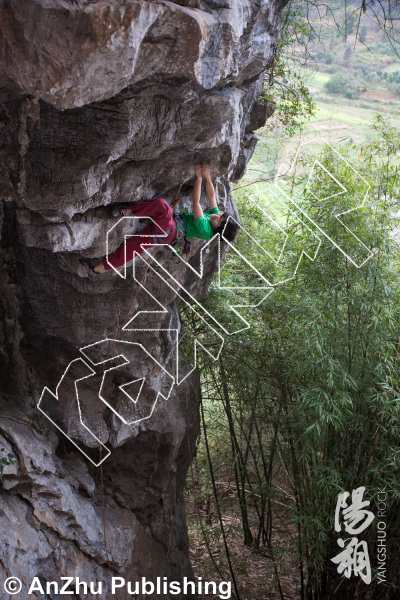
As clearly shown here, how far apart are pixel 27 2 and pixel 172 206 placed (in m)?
1.90

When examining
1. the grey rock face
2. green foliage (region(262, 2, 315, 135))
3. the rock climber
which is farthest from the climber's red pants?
green foliage (region(262, 2, 315, 135))

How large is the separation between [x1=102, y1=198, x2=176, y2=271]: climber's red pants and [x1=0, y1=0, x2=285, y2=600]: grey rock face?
10cm

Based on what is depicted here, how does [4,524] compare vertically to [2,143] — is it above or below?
below

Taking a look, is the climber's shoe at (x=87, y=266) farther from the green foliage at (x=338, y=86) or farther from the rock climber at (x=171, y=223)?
the green foliage at (x=338, y=86)

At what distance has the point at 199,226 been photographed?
3.68 meters

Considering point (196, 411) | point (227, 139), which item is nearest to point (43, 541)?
point (196, 411)

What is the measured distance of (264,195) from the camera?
26.2ft

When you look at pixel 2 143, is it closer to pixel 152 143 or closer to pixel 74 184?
pixel 74 184

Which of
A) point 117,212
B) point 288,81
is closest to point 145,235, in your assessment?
point 117,212

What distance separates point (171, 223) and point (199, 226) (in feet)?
0.69

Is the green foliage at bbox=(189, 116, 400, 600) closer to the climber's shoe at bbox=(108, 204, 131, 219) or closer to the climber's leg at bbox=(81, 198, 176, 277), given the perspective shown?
the climber's leg at bbox=(81, 198, 176, 277)

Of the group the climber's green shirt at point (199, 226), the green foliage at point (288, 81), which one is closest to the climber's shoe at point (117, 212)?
the climber's green shirt at point (199, 226)

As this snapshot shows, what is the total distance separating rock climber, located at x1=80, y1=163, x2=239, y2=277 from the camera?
3596 mm

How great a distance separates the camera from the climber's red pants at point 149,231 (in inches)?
141
